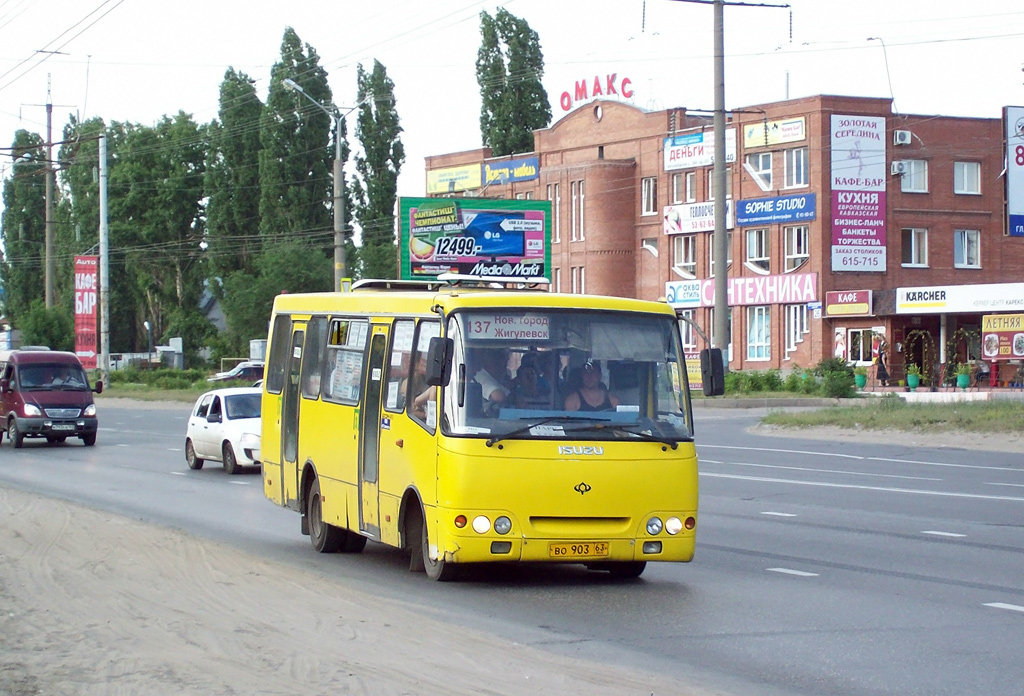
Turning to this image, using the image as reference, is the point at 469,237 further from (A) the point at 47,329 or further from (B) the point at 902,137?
(A) the point at 47,329

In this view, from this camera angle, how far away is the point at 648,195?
2753 inches

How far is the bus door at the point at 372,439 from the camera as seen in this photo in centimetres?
1191

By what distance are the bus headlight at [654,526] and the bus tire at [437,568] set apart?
5.18 feet

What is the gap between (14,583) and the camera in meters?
10.9

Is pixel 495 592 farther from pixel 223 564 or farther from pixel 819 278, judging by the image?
pixel 819 278

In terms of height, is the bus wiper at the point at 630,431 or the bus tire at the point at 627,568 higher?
Result: the bus wiper at the point at 630,431

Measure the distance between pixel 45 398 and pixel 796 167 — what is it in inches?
1527

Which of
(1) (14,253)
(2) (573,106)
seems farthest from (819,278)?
(1) (14,253)

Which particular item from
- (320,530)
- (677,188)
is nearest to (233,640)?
(320,530)

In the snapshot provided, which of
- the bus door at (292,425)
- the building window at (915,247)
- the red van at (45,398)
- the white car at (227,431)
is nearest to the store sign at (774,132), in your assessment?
the building window at (915,247)

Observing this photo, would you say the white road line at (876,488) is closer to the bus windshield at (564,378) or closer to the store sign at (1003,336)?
the bus windshield at (564,378)

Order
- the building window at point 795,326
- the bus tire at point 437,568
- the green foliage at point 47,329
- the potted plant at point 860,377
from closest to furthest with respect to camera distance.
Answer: the bus tire at point 437,568, the potted plant at point 860,377, the building window at point 795,326, the green foliage at point 47,329

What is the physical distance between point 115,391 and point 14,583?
191ft

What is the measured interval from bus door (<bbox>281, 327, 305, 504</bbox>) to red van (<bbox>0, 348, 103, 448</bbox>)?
1921 centimetres
